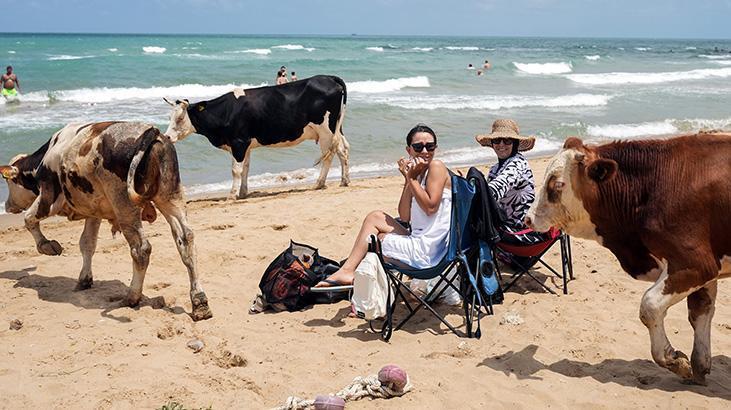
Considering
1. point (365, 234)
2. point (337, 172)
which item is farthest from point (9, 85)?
point (365, 234)

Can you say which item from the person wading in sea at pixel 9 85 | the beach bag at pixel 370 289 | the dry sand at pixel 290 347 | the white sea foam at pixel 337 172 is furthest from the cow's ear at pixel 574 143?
the person wading in sea at pixel 9 85

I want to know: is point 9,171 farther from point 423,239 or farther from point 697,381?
point 697,381

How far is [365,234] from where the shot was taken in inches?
225

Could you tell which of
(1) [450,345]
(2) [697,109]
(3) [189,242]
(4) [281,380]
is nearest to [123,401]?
(4) [281,380]

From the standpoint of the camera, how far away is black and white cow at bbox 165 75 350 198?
37.2 ft

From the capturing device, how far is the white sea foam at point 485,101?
2319 centimetres

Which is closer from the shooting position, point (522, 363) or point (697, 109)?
point (522, 363)

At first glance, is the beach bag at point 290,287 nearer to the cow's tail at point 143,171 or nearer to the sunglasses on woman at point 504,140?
the cow's tail at point 143,171

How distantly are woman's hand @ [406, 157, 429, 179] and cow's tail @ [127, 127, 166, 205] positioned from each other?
6.56ft

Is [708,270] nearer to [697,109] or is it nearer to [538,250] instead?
[538,250]

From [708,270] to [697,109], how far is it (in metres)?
21.6

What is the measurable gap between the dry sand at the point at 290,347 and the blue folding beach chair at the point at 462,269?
0.57 feet

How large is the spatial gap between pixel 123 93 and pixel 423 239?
24935 mm

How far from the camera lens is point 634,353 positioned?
4938 millimetres
